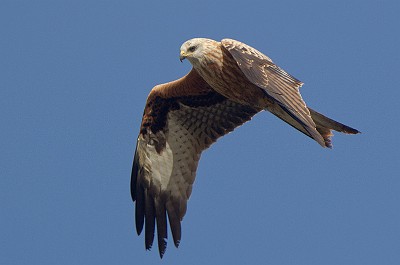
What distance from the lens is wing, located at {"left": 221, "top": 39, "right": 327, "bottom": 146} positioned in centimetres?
1059

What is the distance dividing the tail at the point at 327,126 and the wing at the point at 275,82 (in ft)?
1.16

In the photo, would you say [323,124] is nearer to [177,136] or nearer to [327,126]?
[327,126]

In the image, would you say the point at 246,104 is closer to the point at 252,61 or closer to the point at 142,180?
the point at 252,61

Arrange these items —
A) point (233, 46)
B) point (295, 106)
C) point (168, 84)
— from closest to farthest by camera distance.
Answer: point (295, 106)
point (233, 46)
point (168, 84)

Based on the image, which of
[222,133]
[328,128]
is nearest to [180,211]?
[222,133]

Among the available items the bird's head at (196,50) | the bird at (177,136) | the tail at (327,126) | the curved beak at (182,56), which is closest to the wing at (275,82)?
the bird's head at (196,50)

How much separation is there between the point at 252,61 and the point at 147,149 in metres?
2.77

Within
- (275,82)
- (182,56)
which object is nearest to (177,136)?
(182,56)

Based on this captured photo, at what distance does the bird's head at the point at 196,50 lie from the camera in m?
11.6

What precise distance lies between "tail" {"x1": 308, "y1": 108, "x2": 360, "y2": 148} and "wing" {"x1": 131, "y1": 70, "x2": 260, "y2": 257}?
1071mm

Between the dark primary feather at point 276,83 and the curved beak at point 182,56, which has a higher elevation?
the curved beak at point 182,56

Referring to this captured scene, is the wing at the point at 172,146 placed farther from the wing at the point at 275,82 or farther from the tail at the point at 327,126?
the wing at the point at 275,82

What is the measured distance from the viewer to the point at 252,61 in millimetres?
11211

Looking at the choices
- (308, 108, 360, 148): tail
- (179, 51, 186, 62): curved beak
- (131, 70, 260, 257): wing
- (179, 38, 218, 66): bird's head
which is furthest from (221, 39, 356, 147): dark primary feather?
(131, 70, 260, 257): wing
